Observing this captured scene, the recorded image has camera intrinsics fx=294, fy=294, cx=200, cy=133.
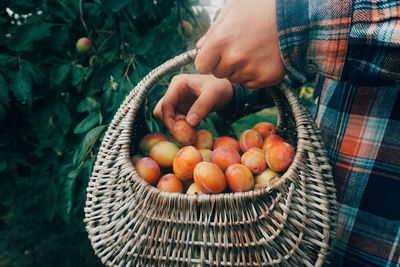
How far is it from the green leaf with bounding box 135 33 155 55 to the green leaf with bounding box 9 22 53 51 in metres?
0.40

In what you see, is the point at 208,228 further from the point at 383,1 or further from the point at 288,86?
the point at 383,1

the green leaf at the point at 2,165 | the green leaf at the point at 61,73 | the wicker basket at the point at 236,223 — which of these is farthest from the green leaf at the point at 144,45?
the green leaf at the point at 2,165

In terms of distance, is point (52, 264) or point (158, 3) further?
point (52, 264)

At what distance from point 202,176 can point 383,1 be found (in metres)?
0.48

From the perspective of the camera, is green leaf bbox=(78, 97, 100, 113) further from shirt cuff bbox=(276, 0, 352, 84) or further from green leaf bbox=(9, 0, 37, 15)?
shirt cuff bbox=(276, 0, 352, 84)

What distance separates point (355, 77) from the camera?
57 cm

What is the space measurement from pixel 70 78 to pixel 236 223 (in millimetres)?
1061

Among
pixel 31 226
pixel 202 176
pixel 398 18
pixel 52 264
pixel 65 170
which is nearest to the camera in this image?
pixel 398 18

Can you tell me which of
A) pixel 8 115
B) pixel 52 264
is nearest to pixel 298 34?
pixel 8 115

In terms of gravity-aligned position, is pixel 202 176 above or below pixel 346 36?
below

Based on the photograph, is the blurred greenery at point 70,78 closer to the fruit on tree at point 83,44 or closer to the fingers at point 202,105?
the fruit on tree at point 83,44

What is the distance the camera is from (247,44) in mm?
553

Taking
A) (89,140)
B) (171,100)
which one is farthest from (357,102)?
(89,140)

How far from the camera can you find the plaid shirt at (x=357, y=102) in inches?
20.6
